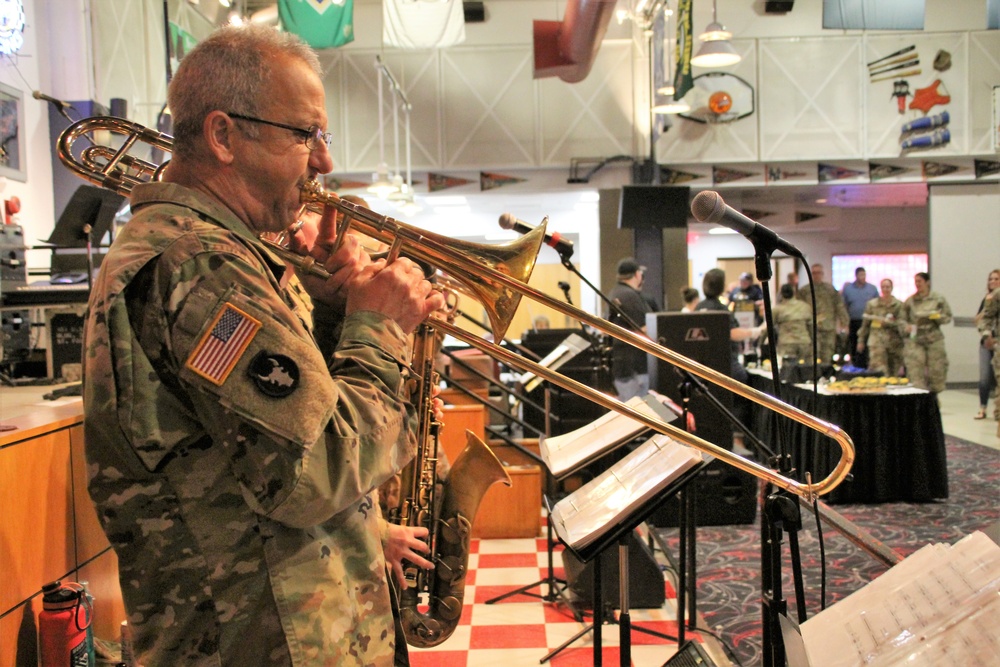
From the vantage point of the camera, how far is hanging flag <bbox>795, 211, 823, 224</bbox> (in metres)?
15.2

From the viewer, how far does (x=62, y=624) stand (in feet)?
6.34

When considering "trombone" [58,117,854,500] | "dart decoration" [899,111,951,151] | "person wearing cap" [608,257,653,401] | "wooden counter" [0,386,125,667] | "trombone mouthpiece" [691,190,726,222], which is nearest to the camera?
"trombone" [58,117,854,500]

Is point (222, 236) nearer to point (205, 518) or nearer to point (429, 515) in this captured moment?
point (205, 518)

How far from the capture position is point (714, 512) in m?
5.36

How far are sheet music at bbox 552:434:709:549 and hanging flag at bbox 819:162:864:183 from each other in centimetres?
1071

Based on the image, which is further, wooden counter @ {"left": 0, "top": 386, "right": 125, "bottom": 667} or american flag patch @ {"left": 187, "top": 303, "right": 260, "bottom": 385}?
wooden counter @ {"left": 0, "top": 386, "right": 125, "bottom": 667}

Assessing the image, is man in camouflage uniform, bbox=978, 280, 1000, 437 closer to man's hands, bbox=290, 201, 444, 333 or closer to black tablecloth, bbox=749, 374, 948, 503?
black tablecloth, bbox=749, 374, 948, 503

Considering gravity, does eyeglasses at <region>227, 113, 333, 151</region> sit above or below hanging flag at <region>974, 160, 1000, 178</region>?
below

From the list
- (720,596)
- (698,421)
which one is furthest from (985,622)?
(698,421)

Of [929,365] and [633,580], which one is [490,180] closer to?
[929,365]

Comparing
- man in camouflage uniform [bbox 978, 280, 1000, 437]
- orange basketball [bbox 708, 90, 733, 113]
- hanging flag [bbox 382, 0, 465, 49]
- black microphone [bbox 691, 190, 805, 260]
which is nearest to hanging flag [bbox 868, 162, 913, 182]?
orange basketball [bbox 708, 90, 733, 113]

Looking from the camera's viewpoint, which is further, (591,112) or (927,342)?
(591,112)

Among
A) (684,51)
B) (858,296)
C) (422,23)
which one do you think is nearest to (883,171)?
(858,296)

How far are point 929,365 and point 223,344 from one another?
10490 mm
